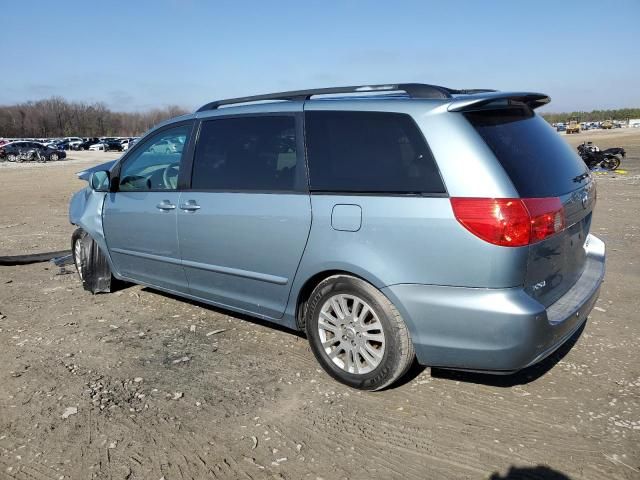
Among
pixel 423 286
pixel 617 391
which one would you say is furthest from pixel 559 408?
pixel 423 286

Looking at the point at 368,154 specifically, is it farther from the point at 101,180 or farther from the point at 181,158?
the point at 101,180

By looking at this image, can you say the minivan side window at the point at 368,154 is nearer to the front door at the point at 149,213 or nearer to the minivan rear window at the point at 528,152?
the minivan rear window at the point at 528,152

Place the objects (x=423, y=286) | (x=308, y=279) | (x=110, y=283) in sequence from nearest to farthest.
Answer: (x=423, y=286) → (x=308, y=279) → (x=110, y=283)

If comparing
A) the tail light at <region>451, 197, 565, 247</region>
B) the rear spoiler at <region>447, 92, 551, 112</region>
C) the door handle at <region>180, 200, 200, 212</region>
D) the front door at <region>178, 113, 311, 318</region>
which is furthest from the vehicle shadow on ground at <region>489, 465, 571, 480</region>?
the door handle at <region>180, 200, 200, 212</region>

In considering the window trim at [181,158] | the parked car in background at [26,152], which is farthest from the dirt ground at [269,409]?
the parked car in background at [26,152]

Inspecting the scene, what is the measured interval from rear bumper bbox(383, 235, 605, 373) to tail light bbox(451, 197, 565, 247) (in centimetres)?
28

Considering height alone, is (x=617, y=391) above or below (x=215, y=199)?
below

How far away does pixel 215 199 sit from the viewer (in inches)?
Answer: 159

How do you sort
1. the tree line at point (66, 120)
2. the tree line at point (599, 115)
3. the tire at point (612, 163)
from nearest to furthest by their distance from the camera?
the tire at point (612, 163)
the tree line at point (66, 120)
the tree line at point (599, 115)

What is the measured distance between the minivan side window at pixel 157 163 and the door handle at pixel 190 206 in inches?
10.1

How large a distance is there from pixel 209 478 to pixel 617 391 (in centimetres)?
251

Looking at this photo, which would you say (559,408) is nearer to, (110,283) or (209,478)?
(209,478)

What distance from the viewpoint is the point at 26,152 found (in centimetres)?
4481

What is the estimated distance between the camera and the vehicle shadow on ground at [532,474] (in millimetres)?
2580
